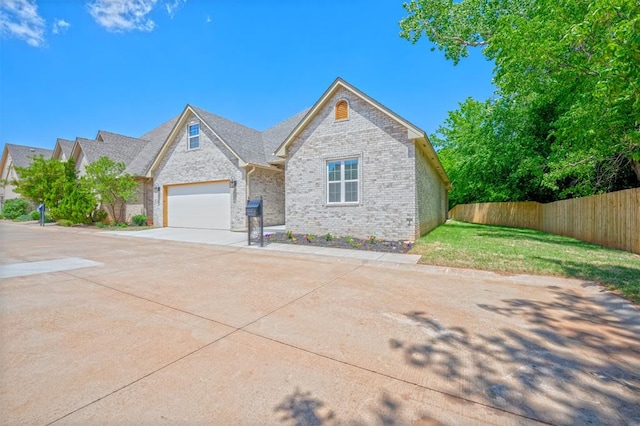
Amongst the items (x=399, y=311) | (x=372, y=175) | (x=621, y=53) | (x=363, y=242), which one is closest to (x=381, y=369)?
(x=399, y=311)

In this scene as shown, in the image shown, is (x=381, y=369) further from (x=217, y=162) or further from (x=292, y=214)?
(x=217, y=162)

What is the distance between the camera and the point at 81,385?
231 centimetres

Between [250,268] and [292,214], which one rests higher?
[292,214]

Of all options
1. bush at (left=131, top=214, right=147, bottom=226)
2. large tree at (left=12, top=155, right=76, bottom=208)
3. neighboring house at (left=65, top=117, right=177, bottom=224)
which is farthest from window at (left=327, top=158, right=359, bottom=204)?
large tree at (left=12, top=155, right=76, bottom=208)

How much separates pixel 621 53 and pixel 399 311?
5.86 metres

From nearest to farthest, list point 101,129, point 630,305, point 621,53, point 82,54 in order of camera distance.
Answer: point 630,305, point 621,53, point 82,54, point 101,129

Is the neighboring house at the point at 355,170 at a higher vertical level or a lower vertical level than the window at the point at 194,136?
lower

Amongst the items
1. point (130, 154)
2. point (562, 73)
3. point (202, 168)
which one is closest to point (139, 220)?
point (202, 168)

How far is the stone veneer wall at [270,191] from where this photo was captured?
1477cm

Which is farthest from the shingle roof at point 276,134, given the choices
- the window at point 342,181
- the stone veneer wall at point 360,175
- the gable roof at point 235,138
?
the window at point 342,181

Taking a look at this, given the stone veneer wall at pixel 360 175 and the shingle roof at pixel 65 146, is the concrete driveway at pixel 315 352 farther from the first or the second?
the shingle roof at pixel 65 146

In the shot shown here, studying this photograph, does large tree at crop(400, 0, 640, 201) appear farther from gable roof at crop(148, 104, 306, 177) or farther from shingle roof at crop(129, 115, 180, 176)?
shingle roof at crop(129, 115, 180, 176)

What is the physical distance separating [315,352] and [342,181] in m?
9.08

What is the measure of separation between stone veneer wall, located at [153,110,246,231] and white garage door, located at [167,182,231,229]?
0.42 m
